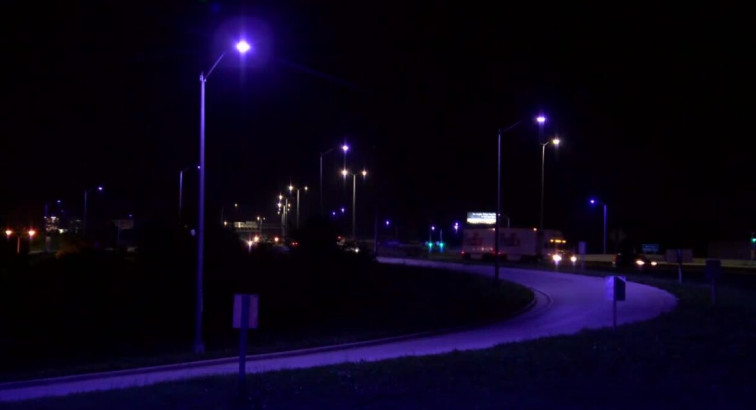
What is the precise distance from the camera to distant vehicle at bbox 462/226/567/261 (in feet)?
225

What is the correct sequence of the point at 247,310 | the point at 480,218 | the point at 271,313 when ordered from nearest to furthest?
the point at 247,310
the point at 271,313
the point at 480,218

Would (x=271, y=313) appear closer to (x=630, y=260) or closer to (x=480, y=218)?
(x=630, y=260)

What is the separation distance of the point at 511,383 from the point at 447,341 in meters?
10.5

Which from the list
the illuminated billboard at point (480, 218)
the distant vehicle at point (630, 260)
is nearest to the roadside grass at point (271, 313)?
the distant vehicle at point (630, 260)

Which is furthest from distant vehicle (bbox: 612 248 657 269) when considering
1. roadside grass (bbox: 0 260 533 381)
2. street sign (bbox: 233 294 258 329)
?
street sign (bbox: 233 294 258 329)

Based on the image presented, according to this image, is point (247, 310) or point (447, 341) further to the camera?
point (447, 341)

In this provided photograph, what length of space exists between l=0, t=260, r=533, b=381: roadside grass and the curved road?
Result: 1725 mm

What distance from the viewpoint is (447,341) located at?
2197cm

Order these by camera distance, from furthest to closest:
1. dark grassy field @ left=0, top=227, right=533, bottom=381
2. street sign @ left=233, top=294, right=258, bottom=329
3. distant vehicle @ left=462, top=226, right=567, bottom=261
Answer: distant vehicle @ left=462, top=226, right=567, bottom=261, dark grassy field @ left=0, top=227, right=533, bottom=381, street sign @ left=233, top=294, right=258, bottom=329

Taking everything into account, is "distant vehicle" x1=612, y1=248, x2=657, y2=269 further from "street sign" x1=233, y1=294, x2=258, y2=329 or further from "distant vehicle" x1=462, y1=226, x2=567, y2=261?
"street sign" x1=233, y1=294, x2=258, y2=329

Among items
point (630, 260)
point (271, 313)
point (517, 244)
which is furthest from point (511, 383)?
point (517, 244)

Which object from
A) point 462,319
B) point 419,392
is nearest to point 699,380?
point 419,392

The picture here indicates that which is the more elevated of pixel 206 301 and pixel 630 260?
pixel 630 260

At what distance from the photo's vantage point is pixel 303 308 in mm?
40125
